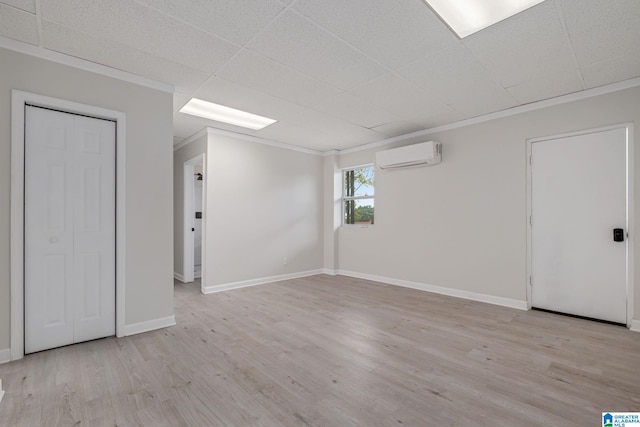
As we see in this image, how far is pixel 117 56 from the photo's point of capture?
8.55 ft

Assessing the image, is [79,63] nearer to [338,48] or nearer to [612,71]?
[338,48]

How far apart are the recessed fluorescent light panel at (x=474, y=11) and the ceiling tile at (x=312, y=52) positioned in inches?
27.9

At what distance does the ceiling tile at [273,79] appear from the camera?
2.72m

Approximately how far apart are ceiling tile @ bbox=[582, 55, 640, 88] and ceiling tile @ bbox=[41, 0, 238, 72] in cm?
339

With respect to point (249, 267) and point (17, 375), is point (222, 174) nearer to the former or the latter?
point (249, 267)

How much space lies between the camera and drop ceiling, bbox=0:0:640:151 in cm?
203

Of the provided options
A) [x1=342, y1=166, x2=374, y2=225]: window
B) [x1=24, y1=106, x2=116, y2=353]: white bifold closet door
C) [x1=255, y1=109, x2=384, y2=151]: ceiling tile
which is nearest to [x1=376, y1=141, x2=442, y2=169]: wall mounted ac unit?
[x1=255, y1=109, x2=384, y2=151]: ceiling tile

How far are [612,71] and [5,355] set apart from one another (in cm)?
595

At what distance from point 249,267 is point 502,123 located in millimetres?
4385

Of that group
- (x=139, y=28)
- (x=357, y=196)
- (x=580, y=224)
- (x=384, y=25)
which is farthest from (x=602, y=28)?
(x=357, y=196)

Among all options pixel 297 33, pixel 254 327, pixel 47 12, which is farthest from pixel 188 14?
pixel 254 327

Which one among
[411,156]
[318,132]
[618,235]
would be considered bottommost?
[618,235]

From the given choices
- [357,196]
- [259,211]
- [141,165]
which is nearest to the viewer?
[141,165]

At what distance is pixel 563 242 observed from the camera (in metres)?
3.54
